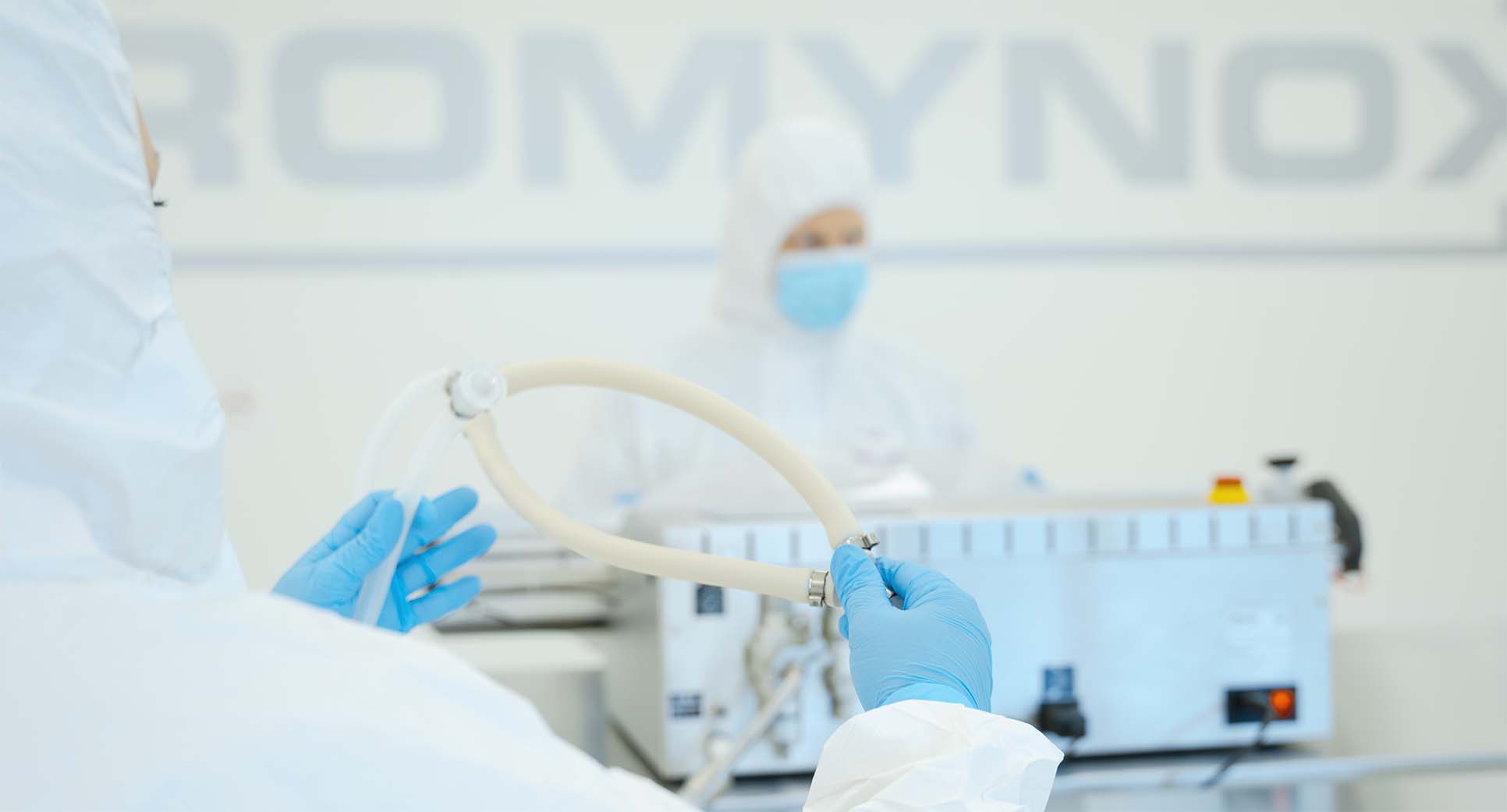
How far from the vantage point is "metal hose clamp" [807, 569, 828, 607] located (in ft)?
2.57

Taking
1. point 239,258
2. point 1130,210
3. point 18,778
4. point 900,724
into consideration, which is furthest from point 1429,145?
point 18,778

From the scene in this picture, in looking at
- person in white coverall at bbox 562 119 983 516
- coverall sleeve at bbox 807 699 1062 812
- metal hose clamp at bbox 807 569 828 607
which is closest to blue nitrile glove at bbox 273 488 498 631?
metal hose clamp at bbox 807 569 828 607

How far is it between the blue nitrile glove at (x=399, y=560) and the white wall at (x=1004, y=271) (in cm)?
173

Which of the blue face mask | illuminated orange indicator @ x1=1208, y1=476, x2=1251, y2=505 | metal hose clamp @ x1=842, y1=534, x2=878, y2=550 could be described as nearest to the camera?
metal hose clamp @ x1=842, y1=534, x2=878, y2=550

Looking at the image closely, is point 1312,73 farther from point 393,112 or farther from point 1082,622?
point 1082,622

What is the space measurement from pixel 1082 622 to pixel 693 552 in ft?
1.44

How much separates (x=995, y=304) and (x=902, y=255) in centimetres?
26

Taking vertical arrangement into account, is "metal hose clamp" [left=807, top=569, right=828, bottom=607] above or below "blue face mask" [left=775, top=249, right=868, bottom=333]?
below

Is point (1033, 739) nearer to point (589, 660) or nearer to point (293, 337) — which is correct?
point (589, 660)

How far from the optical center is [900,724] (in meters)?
0.59

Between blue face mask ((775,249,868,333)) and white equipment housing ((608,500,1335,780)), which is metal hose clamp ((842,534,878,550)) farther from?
blue face mask ((775,249,868,333))

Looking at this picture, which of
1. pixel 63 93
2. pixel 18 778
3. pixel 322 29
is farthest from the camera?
pixel 322 29

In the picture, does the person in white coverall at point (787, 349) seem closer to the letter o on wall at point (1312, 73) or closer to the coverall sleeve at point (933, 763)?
the letter o on wall at point (1312, 73)

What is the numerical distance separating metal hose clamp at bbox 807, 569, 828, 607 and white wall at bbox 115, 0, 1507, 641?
2031 mm
